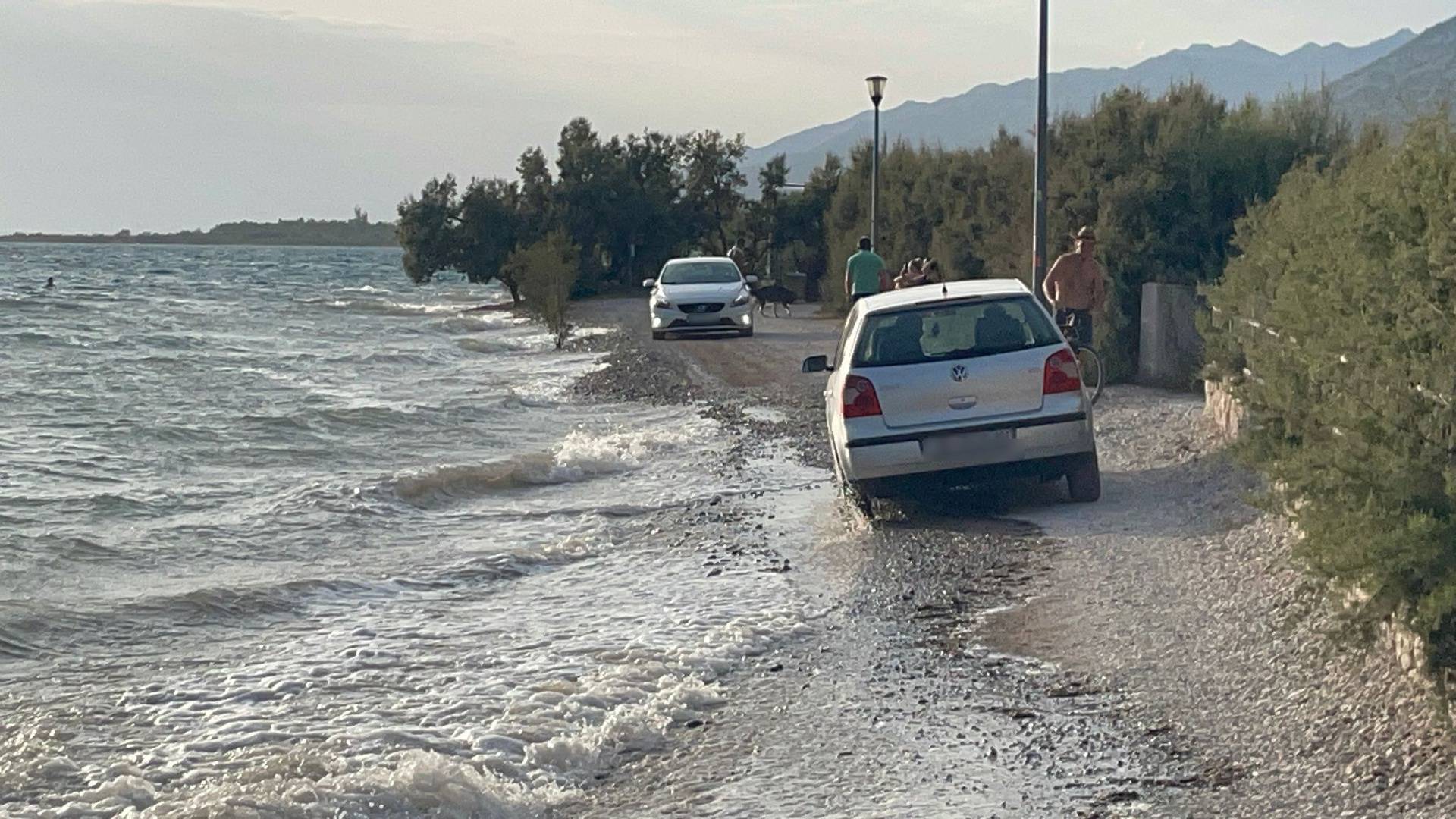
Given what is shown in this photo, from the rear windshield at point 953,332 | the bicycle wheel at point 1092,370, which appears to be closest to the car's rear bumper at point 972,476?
the rear windshield at point 953,332

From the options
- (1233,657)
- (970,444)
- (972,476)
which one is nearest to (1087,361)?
(972,476)

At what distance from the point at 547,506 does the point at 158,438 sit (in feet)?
30.6

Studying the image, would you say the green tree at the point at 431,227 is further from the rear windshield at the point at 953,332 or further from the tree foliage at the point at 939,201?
the rear windshield at the point at 953,332

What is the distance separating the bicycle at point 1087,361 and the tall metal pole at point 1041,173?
193 cm

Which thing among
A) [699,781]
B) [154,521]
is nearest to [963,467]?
[699,781]

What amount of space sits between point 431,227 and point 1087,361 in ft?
160

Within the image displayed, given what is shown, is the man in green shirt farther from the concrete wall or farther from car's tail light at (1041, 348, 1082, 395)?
car's tail light at (1041, 348, 1082, 395)

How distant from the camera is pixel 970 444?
11.4 meters

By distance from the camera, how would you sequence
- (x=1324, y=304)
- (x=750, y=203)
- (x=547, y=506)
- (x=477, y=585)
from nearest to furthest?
(x=1324, y=304), (x=477, y=585), (x=547, y=506), (x=750, y=203)

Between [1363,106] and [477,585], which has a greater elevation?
[1363,106]

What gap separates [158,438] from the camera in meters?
22.0

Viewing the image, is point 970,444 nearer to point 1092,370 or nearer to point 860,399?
point 860,399

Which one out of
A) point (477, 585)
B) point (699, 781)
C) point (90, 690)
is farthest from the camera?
point (477, 585)

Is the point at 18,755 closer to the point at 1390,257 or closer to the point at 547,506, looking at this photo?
the point at 1390,257
